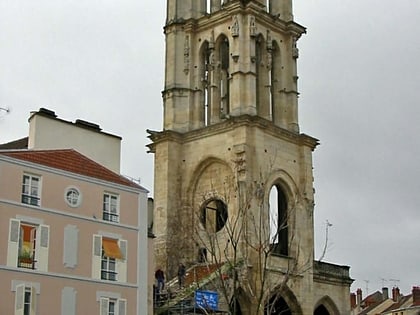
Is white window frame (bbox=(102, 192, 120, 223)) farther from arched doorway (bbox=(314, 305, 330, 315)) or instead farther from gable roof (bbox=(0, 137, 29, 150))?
arched doorway (bbox=(314, 305, 330, 315))

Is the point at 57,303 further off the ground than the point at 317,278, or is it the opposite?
the point at 317,278

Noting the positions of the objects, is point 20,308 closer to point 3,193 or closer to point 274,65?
point 3,193

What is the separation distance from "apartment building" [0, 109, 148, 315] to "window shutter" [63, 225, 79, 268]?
33 mm

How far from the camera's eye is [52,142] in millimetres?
32500

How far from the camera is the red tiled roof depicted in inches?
1163

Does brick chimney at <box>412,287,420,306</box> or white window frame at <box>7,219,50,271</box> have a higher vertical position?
brick chimney at <box>412,287,420,306</box>

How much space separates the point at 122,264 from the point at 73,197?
286 cm

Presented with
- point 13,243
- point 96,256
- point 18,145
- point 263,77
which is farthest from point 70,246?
point 263,77

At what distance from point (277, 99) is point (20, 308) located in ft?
86.2

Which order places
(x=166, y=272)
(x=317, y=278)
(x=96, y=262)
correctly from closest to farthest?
(x=96, y=262), (x=166, y=272), (x=317, y=278)

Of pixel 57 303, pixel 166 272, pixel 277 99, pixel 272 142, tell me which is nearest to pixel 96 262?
pixel 57 303

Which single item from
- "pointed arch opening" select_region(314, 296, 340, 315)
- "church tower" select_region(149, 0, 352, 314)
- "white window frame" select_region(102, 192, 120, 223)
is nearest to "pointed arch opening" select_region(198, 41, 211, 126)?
"church tower" select_region(149, 0, 352, 314)

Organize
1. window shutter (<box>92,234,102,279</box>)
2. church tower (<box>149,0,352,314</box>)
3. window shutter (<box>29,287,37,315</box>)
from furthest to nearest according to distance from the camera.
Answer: church tower (<box>149,0,352,314</box>)
window shutter (<box>92,234,102,279</box>)
window shutter (<box>29,287,37,315</box>)

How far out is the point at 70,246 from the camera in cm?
2938
